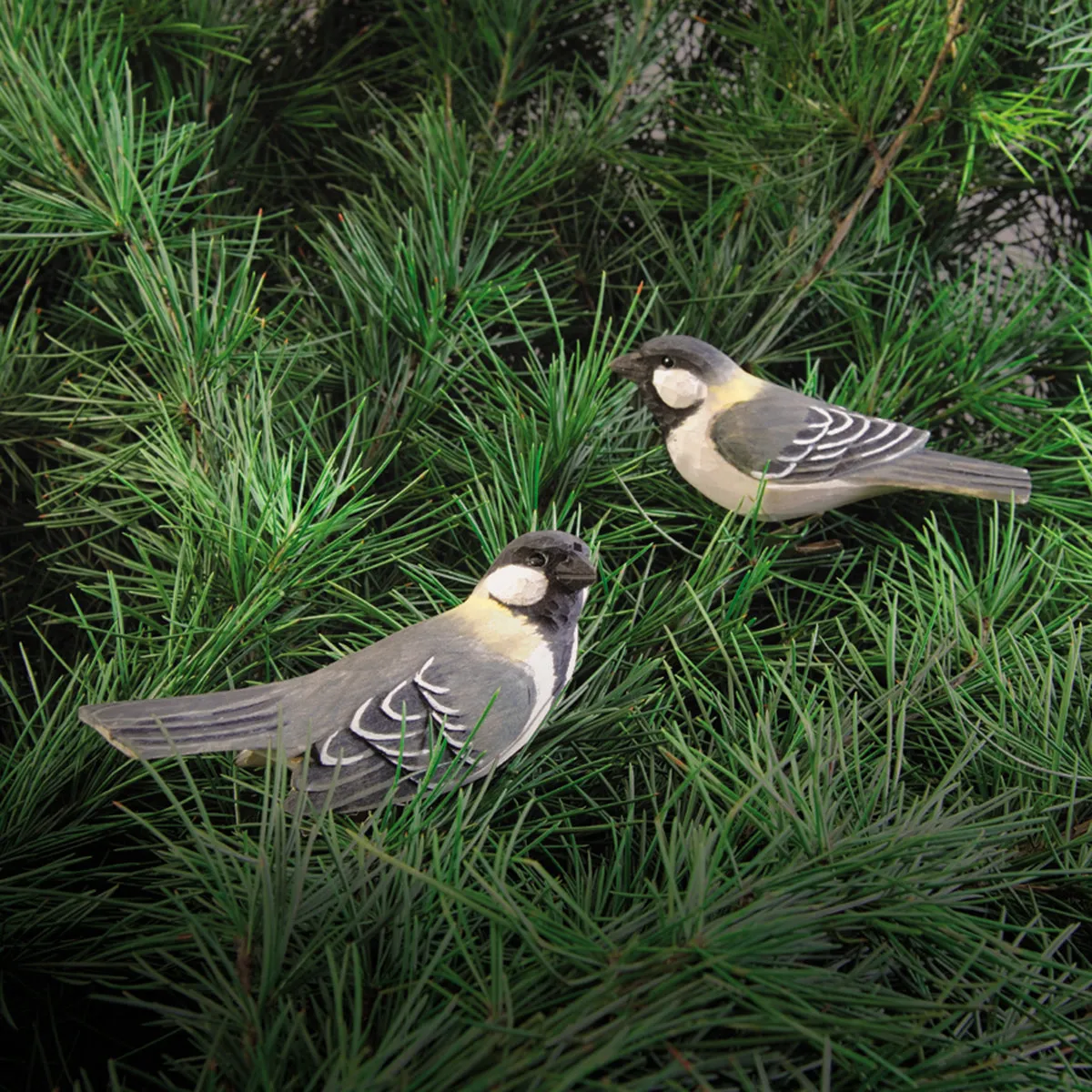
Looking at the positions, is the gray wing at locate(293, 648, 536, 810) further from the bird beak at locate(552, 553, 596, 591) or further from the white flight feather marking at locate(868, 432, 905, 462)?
the white flight feather marking at locate(868, 432, 905, 462)

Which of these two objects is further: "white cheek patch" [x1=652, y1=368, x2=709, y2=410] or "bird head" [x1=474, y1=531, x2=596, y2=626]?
"white cheek patch" [x1=652, y1=368, x2=709, y2=410]

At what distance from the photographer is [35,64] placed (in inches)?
22.8

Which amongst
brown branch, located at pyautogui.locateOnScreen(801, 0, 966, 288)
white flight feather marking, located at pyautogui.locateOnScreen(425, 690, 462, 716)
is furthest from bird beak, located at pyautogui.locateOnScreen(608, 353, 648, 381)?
white flight feather marking, located at pyautogui.locateOnScreen(425, 690, 462, 716)

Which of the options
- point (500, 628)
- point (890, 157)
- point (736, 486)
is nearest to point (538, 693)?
point (500, 628)

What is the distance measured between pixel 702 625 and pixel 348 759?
16 cm

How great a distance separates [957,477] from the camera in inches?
21.0

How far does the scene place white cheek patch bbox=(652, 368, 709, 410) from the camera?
0.55 meters

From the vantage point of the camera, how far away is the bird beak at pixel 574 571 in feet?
1.44

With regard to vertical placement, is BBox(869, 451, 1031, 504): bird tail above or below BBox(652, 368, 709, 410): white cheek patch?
below

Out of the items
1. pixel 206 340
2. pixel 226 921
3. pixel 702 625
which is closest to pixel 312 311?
pixel 206 340

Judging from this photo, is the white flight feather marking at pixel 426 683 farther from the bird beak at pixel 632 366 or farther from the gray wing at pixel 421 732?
the bird beak at pixel 632 366

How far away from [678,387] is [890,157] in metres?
0.18

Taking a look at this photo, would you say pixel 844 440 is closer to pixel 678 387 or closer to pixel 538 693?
pixel 678 387

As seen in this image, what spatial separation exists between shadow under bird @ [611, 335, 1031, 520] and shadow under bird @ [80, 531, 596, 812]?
0.39 feet
